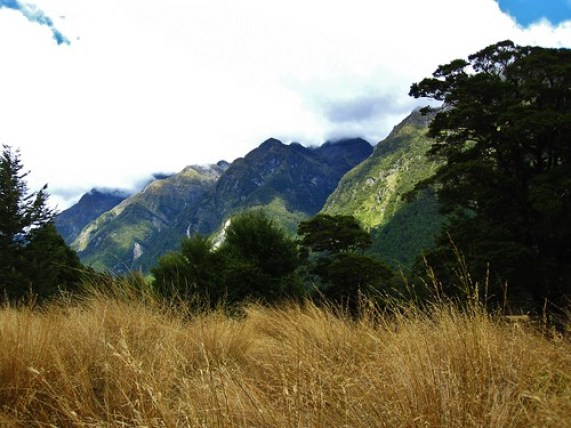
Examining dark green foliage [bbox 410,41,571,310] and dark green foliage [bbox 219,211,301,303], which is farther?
dark green foliage [bbox 219,211,301,303]

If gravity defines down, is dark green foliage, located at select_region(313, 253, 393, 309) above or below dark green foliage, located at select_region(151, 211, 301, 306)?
below

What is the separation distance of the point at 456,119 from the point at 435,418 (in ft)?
54.0

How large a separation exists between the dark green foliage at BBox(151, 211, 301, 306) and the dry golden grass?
17793 mm

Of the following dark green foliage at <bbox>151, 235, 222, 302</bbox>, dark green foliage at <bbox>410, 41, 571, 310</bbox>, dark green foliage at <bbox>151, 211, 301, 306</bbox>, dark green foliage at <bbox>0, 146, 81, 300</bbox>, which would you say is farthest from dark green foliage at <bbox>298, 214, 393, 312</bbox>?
dark green foliage at <bbox>0, 146, 81, 300</bbox>

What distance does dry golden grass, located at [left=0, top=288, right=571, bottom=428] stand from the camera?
5.17ft

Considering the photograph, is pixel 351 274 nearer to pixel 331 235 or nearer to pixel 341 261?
pixel 341 261

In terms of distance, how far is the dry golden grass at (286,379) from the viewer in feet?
5.17

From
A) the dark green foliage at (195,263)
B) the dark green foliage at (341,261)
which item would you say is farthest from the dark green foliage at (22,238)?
the dark green foliage at (341,261)

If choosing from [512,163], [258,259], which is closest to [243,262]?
[258,259]

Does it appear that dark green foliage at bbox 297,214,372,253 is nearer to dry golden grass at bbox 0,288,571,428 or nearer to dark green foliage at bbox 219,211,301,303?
dark green foliage at bbox 219,211,301,303

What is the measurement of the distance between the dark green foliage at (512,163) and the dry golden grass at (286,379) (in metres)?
11.6

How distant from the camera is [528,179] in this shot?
1540cm

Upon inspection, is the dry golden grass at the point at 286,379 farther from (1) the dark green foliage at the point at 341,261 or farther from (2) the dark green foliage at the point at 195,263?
(1) the dark green foliage at the point at 341,261

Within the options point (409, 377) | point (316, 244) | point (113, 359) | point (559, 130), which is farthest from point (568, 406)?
point (316, 244)
